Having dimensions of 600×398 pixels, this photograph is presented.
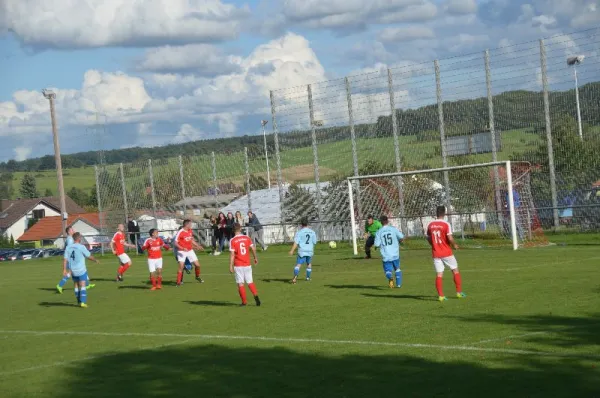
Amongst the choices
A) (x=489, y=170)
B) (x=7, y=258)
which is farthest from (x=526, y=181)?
(x=7, y=258)

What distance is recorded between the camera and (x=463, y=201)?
36125 millimetres

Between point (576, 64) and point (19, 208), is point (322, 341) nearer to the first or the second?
point (576, 64)

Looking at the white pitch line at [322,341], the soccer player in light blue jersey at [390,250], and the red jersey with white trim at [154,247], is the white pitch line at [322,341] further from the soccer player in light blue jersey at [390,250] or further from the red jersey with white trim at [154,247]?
the red jersey with white trim at [154,247]

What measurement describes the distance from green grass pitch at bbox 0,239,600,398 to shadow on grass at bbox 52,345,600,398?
0.08ft

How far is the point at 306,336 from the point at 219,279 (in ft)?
44.9

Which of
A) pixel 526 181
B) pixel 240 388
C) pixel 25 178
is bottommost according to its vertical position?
pixel 240 388

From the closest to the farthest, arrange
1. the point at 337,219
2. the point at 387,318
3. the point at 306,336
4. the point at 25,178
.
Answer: the point at 306,336 → the point at 387,318 → the point at 337,219 → the point at 25,178

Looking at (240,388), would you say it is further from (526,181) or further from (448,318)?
(526,181)

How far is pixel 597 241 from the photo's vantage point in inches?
1272

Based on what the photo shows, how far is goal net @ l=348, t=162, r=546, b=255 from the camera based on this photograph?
109ft

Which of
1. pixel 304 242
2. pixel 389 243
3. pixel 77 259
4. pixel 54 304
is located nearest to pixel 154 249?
pixel 54 304

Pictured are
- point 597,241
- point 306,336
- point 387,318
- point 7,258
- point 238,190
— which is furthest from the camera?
point 7,258

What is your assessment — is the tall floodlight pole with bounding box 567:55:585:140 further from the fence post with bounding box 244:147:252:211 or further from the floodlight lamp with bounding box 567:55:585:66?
the fence post with bounding box 244:147:252:211

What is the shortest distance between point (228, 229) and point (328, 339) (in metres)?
26.3
